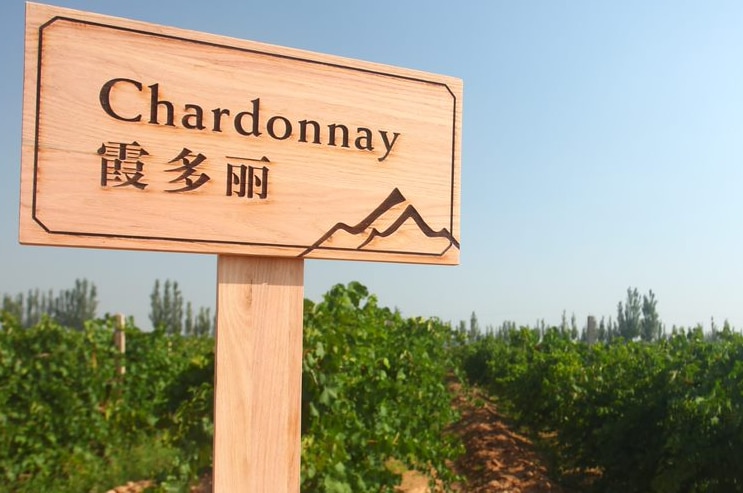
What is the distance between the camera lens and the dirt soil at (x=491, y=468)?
6297mm

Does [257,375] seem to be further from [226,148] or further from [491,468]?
[491,468]

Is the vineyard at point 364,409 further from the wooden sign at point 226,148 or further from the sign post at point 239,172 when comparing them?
the wooden sign at point 226,148

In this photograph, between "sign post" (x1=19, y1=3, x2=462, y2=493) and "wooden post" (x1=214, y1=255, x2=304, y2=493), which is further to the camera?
"wooden post" (x1=214, y1=255, x2=304, y2=493)

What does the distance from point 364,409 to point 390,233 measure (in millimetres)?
3125

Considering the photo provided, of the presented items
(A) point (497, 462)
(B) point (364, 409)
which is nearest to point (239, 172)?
(B) point (364, 409)

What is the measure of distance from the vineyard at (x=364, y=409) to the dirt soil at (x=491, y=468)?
154 mm

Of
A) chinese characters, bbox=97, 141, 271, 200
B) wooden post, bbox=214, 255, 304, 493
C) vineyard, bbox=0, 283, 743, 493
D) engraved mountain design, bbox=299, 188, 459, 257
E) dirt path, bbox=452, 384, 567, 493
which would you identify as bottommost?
dirt path, bbox=452, 384, 567, 493

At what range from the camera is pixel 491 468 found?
713cm

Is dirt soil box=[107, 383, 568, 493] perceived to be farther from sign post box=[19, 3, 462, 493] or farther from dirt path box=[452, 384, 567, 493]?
sign post box=[19, 3, 462, 493]

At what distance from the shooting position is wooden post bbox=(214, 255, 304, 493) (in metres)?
1.90

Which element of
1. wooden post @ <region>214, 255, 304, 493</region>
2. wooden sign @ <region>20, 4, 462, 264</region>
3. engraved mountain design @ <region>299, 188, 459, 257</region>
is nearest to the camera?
wooden sign @ <region>20, 4, 462, 264</region>

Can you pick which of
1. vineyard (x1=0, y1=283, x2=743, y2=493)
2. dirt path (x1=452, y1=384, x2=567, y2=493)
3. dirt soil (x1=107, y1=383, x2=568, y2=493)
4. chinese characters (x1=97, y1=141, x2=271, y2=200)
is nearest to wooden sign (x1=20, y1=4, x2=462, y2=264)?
chinese characters (x1=97, y1=141, x2=271, y2=200)

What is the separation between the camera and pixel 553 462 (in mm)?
7980

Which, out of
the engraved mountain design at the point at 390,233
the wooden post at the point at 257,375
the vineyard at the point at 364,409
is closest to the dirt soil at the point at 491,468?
the vineyard at the point at 364,409
